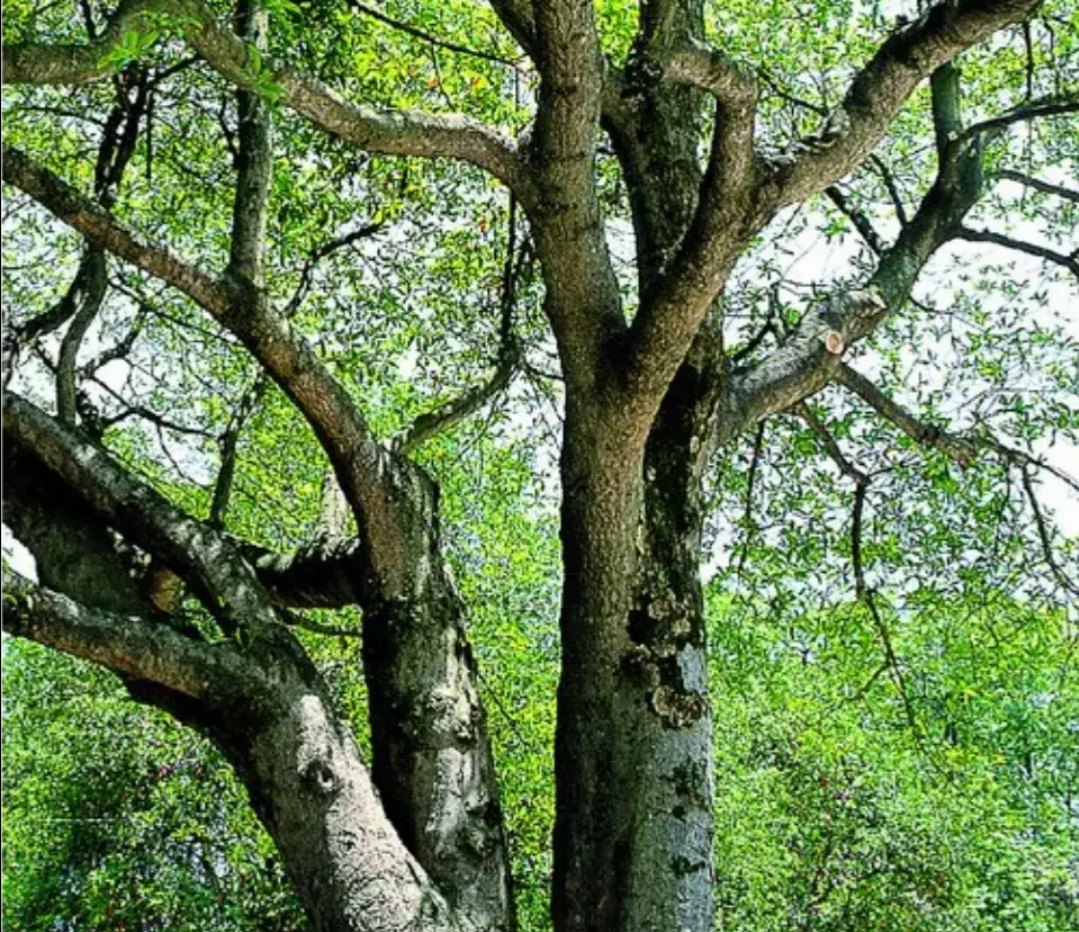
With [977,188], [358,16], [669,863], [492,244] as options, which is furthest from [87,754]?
[977,188]

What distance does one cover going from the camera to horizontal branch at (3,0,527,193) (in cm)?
246

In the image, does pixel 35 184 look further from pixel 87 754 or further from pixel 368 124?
pixel 87 754

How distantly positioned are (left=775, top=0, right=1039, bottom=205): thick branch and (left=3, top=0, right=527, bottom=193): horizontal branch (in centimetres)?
71

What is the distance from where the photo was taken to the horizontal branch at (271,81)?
2.46 m

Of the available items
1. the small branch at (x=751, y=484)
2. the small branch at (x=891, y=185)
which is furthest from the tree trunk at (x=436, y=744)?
the small branch at (x=891, y=185)

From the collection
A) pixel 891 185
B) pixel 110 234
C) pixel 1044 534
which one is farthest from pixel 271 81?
pixel 1044 534

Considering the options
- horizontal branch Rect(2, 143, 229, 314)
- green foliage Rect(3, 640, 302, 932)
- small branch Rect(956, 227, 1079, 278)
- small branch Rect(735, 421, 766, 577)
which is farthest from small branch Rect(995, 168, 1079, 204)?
green foliage Rect(3, 640, 302, 932)

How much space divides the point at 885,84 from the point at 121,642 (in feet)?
6.89

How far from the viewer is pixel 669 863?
124 inches

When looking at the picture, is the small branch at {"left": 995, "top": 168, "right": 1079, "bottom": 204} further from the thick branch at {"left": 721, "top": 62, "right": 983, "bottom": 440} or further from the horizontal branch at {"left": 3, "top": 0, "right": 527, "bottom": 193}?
the horizontal branch at {"left": 3, "top": 0, "right": 527, "bottom": 193}

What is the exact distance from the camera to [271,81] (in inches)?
111

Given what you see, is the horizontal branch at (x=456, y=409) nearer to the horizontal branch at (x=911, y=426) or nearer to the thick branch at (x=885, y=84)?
the horizontal branch at (x=911, y=426)

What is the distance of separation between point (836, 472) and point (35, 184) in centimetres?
347

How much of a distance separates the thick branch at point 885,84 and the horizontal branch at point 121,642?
1.57 meters
